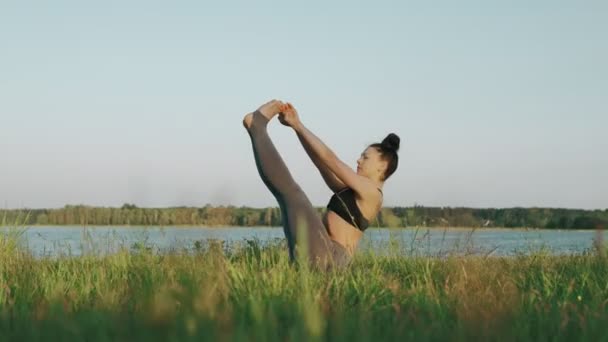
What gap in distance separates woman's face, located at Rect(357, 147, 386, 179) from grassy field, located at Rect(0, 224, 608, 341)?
0.87 meters

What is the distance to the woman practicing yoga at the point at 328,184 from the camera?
5664 millimetres

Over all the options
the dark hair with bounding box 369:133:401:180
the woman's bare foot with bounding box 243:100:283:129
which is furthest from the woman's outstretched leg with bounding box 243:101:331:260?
the dark hair with bounding box 369:133:401:180

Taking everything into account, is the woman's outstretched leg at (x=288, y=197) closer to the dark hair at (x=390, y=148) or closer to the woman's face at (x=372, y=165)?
the woman's face at (x=372, y=165)

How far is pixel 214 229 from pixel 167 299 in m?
2.77

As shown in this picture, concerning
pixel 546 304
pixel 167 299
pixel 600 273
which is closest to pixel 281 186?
pixel 546 304

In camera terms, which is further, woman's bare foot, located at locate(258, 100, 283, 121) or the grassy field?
woman's bare foot, located at locate(258, 100, 283, 121)

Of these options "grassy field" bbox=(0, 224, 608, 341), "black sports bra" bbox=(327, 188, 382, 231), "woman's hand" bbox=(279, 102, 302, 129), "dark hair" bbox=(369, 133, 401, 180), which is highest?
"woman's hand" bbox=(279, 102, 302, 129)

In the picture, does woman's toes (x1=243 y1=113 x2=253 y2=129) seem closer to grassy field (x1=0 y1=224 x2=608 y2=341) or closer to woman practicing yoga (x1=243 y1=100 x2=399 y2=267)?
woman practicing yoga (x1=243 y1=100 x2=399 y2=267)

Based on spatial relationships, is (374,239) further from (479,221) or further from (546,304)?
(546,304)

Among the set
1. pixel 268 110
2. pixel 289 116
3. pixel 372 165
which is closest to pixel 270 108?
pixel 268 110

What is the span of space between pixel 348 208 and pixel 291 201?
24.4 inches

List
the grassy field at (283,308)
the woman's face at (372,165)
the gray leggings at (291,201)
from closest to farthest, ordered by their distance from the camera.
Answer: the grassy field at (283,308)
the gray leggings at (291,201)
the woman's face at (372,165)

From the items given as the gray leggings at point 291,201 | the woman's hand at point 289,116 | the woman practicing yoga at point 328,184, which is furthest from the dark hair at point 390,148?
the gray leggings at point 291,201

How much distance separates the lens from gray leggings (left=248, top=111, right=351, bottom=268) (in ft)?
18.5
